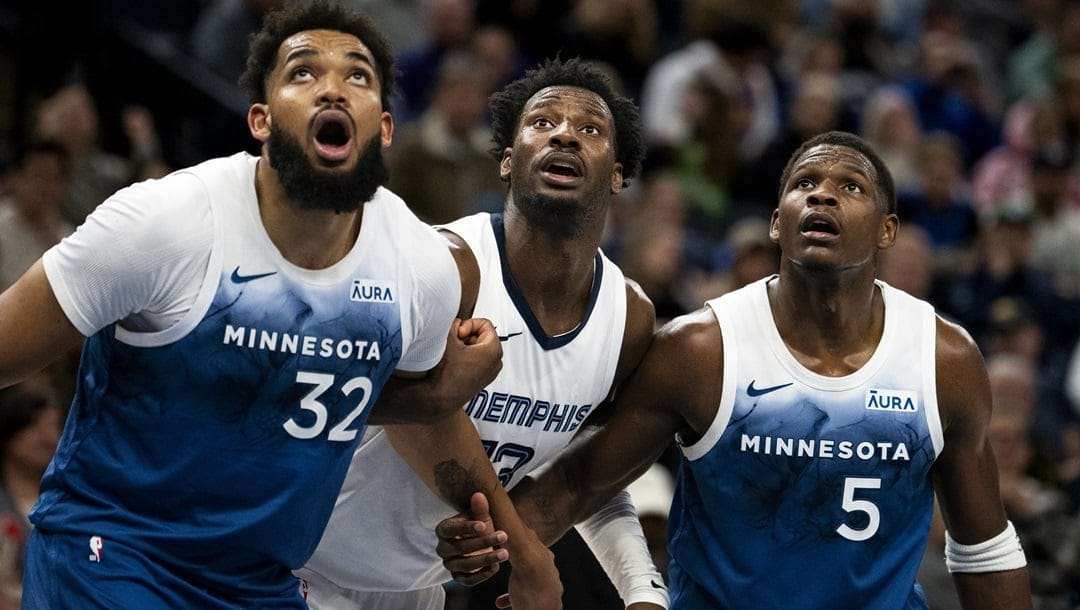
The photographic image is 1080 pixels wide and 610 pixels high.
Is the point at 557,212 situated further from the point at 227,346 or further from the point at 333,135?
the point at 227,346

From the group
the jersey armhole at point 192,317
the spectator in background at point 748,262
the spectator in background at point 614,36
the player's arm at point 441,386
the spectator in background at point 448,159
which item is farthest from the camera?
the spectator in background at point 614,36

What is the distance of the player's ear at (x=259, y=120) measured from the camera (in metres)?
4.65

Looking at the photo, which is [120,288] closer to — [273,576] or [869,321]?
[273,576]

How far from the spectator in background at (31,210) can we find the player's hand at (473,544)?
3881mm

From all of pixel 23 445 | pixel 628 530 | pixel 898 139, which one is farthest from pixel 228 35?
pixel 628 530

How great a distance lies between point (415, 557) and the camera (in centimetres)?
562

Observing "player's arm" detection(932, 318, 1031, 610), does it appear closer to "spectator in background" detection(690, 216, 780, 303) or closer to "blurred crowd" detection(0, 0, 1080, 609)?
"blurred crowd" detection(0, 0, 1080, 609)

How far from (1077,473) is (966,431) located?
4316mm

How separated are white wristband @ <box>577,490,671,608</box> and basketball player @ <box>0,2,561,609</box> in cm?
128

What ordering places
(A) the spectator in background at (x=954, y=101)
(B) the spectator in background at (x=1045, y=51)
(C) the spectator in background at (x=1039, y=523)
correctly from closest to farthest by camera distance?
1. (C) the spectator in background at (x=1039, y=523)
2. (A) the spectator in background at (x=954, y=101)
3. (B) the spectator in background at (x=1045, y=51)

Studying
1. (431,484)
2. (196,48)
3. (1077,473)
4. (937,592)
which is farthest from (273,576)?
(196,48)

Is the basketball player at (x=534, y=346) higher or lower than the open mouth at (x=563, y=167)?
lower

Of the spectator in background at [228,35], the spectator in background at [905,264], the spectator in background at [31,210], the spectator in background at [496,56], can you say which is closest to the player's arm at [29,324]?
the spectator in background at [31,210]

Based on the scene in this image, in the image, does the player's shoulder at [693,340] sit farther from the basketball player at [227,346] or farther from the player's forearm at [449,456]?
the basketball player at [227,346]
